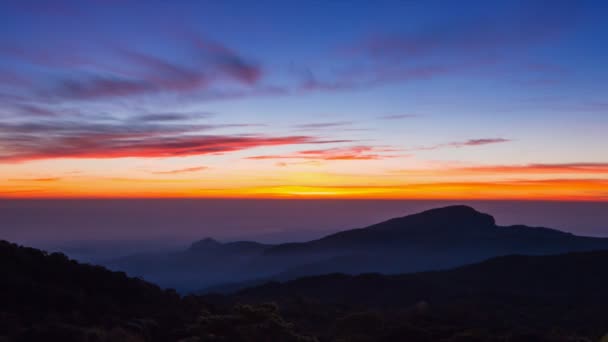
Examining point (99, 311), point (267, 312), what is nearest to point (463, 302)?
point (267, 312)

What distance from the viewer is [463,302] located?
53.4 metres

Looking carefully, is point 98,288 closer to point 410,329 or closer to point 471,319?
point 410,329

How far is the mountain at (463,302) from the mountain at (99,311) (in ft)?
22.8

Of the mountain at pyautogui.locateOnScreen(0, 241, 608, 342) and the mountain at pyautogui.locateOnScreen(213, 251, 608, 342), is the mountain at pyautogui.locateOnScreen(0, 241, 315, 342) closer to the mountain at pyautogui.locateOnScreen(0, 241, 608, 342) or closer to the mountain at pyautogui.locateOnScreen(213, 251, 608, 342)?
the mountain at pyautogui.locateOnScreen(0, 241, 608, 342)

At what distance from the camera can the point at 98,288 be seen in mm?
31984

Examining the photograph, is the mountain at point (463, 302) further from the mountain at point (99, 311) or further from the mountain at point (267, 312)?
the mountain at point (99, 311)

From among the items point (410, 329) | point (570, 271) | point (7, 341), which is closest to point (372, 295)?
point (570, 271)

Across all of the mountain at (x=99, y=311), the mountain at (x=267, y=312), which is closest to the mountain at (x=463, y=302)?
the mountain at (x=267, y=312)

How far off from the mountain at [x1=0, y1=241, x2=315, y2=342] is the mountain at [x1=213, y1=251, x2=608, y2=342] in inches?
274

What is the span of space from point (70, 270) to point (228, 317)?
59.3 feet

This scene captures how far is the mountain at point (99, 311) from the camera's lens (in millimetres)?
18422

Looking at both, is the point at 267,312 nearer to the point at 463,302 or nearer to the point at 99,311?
the point at 99,311

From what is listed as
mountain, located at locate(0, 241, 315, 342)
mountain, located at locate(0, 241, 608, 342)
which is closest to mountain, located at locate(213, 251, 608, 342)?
mountain, located at locate(0, 241, 608, 342)

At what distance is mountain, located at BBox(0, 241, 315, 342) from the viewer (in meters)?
18.4
